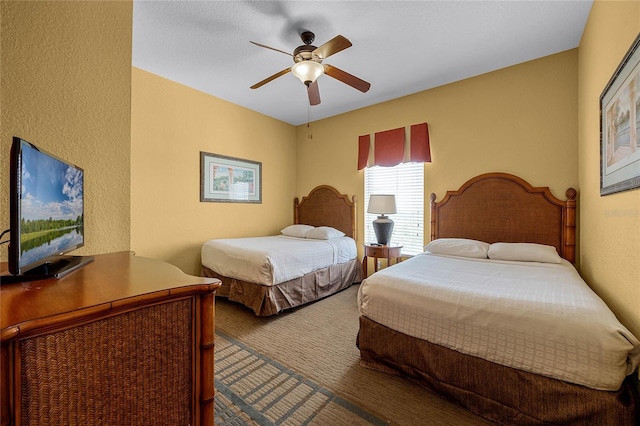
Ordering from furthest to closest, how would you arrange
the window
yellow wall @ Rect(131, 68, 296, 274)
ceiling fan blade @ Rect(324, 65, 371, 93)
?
the window
yellow wall @ Rect(131, 68, 296, 274)
ceiling fan blade @ Rect(324, 65, 371, 93)

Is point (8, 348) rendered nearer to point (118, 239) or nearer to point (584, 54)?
point (118, 239)

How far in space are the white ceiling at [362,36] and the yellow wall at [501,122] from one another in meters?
0.18

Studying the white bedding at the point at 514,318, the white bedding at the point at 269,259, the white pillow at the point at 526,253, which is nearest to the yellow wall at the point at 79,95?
the white bedding at the point at 269,259

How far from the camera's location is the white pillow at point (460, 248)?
2658 mm

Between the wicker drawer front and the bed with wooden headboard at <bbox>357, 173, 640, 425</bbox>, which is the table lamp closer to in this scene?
the bed with wooden headboard at <bbox>357, 173, 640, 425</bbox>

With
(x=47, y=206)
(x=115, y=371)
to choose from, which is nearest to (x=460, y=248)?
(x=115, y=371)

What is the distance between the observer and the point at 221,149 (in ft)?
12.7

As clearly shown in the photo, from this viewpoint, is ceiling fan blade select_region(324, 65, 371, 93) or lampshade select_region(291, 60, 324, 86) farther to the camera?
ceiling fan blade select_region(324, 65, 371, 93)

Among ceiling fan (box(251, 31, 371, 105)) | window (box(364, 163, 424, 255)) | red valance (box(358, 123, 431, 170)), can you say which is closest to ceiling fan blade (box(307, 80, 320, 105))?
ceiling fan (box(251, 31, 371, 105))

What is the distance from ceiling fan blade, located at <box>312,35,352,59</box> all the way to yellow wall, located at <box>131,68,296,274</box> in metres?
2.13

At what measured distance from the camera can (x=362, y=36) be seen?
242 centimetres

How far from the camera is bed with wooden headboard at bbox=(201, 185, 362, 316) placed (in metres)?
2.76

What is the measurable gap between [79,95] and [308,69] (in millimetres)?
1546

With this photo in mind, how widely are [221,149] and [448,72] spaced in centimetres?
307
